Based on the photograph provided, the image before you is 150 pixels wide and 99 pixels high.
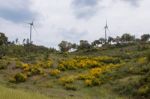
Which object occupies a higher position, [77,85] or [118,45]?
[118,45]

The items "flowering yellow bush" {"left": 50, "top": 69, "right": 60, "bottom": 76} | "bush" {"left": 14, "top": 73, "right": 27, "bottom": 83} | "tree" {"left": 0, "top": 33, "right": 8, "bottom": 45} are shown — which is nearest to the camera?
"bush" {"left": 14, "top": 73, "right": 27, "bottom": 83}

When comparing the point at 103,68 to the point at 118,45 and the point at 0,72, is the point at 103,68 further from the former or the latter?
the point at 118,45

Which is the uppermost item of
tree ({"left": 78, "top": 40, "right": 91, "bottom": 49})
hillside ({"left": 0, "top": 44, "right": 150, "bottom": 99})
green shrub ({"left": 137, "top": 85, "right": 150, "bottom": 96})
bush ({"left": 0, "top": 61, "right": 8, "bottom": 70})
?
tree ({"left": 78, "top": 40, "right": 91, "bottom": 49})

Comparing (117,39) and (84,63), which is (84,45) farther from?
(84,63)

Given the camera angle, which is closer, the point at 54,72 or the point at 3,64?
the point at 54,72

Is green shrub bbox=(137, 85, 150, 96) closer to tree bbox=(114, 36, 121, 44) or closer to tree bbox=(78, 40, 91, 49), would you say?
tree bbox=(78, 40, 91, 49)

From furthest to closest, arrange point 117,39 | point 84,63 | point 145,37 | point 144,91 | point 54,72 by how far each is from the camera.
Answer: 1. point 117,39
2. point 145,37
3. point 84,63
4. point 54,72
5. point 144,91

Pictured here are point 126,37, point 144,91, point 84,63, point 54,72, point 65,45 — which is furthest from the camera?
point 65,45

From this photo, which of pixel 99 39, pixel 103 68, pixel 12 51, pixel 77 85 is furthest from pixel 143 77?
pixel 99 39

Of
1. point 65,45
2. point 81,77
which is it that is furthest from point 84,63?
point 65,45

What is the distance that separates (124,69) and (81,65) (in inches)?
406

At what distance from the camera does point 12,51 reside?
90.1 metres

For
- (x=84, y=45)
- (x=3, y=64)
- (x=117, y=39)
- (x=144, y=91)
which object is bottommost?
(x=144, y=91)

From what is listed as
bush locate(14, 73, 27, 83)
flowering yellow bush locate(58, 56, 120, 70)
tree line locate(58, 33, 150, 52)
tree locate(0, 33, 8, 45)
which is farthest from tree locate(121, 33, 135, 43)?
bush locate(14, 73, 27, 83)
